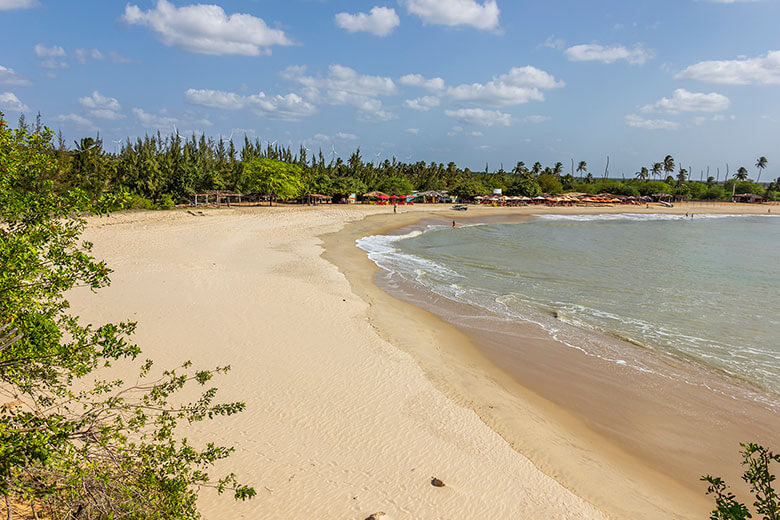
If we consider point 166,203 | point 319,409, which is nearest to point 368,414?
point 319,409

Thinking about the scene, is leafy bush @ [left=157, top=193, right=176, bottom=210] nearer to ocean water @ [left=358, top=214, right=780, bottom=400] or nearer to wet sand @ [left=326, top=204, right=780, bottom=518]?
ocean water @ [left=358, top=214, right=780, bottom=400]

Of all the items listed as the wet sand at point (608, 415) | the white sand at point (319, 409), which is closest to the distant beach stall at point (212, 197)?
the white sand at point (319, 409)

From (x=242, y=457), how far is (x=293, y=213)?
4313cm

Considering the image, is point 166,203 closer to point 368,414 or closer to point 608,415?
Result: point 368,414

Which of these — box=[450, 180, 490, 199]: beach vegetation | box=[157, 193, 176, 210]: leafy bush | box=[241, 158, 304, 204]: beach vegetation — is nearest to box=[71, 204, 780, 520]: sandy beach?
box=[157, 193, 176, 210]: leafy bush

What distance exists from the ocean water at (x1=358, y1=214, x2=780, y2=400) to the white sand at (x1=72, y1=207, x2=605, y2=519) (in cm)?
612

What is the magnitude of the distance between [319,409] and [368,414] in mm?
1003

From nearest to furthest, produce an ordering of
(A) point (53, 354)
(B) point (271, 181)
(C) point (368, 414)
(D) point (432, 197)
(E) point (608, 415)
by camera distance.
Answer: (A) point (53, 354)
(C) point (368, 414)
(E) point (608, 415)
(B) point (271, 181)
(D) point (432, 197)

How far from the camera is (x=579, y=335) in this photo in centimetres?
1509

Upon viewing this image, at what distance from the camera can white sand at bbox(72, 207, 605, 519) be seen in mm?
6703

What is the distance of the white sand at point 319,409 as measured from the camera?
264 inches

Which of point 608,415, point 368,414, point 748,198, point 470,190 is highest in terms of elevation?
point 748,198

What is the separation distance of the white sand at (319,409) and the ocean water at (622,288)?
6.12 meters

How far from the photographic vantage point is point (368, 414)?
8.99 metres
